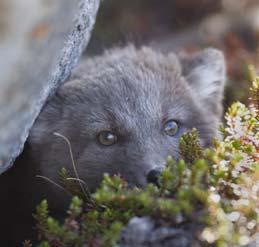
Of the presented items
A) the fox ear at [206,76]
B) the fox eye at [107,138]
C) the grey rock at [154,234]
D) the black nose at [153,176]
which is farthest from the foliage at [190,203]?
the fox ear at [206,76]

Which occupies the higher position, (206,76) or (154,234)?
(206,76)

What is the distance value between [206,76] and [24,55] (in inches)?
86.4

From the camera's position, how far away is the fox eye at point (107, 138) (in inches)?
154

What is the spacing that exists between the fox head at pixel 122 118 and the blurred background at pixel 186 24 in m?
1.99

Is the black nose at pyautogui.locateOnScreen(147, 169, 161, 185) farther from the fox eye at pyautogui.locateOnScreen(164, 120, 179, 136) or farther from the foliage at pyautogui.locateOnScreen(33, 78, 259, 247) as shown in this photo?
the fox eye at pyautogui.locateOnScreen(164, 120, 179, 136)

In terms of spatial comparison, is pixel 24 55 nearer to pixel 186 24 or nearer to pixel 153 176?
pixel 153 176

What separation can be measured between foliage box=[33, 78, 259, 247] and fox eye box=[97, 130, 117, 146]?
80cm

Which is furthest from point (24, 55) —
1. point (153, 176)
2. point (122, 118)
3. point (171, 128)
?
point (171, 128)

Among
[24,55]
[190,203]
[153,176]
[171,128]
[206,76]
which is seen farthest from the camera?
[206,76]

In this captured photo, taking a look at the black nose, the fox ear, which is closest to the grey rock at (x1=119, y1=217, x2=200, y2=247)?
the black nose

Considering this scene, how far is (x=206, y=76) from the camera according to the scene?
181 inches

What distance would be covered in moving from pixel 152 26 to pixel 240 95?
9.68 feet

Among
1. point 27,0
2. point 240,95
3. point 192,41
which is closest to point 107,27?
point 192,41

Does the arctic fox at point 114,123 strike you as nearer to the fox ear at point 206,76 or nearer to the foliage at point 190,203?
the fox ear at point 206,76
